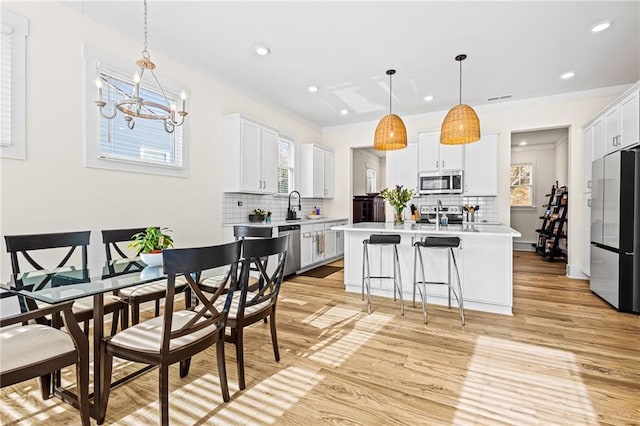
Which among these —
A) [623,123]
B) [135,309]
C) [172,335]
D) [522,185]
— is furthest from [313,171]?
[522,185]

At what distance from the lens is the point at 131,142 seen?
323 cm

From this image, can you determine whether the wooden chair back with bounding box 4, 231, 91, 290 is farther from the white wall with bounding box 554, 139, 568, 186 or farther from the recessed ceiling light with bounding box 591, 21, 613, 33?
the white wall with bounding box 554, 139, 568, 186

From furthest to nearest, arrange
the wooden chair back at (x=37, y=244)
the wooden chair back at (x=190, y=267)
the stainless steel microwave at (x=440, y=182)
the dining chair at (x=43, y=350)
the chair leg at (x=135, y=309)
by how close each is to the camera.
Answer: the stainless steel microwave at (x=440, y=182) → the chair leg at (x=135, y=309) → the wooden chair back at (x=37, y=244) → the wooden chair back at (x=190, y=267) → the dining chair at (x=43, y=350)

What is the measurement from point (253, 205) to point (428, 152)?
3210 millimetres

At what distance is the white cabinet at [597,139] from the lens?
4.09m

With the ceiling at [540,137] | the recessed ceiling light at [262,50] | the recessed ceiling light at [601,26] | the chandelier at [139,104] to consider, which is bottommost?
the chandelier at [139,104]

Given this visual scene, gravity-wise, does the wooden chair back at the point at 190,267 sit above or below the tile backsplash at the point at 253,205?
below

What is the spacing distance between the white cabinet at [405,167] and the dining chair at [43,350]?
17.3ft

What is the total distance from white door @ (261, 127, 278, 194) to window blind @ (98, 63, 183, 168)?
133 cm

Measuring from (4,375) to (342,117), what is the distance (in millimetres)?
5810

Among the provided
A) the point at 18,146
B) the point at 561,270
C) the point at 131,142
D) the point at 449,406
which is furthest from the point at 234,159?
the point at 561,270

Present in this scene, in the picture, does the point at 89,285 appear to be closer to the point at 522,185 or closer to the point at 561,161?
the point at 561,161

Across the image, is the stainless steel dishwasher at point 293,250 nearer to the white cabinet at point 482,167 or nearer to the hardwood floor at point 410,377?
the hardwood floor at point 410,377

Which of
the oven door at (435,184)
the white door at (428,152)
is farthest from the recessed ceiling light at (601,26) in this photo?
the oven door at (435,184)
